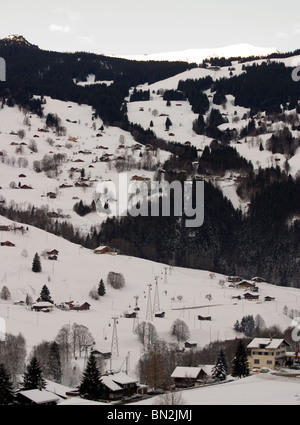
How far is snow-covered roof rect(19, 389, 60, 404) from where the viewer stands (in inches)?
1693

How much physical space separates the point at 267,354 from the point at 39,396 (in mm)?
23199

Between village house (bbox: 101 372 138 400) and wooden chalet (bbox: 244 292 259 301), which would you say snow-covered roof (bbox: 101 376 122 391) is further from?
wooden chalet (bbox: 244 292 259 301)

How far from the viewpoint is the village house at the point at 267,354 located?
61156 mm

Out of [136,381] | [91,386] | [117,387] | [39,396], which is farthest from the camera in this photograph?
[136,381]

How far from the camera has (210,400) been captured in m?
37.2

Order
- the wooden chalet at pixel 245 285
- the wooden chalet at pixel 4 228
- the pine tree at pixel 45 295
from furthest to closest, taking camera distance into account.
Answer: the wooden chalet at pixel 4 228 < the wooden chalet at pixel 245 285 < the pine tree at pixel 45 295

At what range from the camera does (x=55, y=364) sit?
6006 cm

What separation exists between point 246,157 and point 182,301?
80.6 meters

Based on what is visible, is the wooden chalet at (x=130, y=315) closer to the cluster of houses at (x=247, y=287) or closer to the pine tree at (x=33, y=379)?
the cluster of houses at (x=247, y=287)

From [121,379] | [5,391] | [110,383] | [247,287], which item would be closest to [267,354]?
[121,379]

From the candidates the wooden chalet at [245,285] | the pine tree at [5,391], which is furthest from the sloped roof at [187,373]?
the wooden chalet at [245,285]

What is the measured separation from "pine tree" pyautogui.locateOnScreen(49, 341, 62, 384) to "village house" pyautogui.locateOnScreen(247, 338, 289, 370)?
45.6 feet

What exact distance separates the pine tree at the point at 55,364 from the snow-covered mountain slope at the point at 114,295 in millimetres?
6281

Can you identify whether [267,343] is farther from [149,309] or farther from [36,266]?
[36,266]
